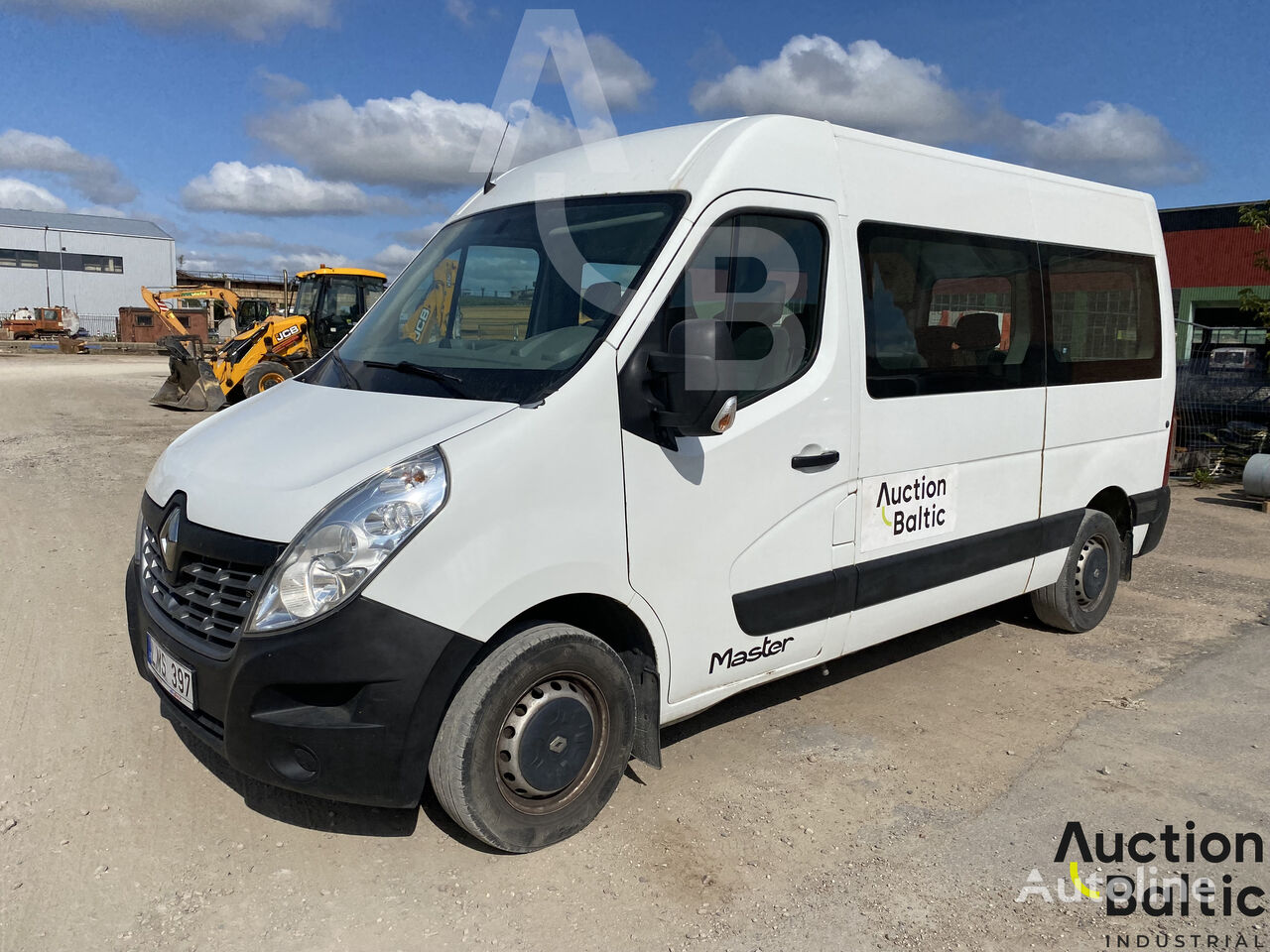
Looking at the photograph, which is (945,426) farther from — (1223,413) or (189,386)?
(189,386)

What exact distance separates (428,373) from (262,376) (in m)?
17.3

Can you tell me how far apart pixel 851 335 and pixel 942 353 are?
2.36 ft

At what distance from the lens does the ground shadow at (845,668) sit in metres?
4.39

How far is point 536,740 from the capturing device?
124 inches

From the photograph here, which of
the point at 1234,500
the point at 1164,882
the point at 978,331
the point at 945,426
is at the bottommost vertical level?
the point at 1164,882

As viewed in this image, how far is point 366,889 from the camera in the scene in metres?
3.07

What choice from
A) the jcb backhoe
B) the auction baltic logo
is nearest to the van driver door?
the auction baltic logo

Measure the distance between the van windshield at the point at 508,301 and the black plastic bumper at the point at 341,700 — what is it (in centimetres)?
86

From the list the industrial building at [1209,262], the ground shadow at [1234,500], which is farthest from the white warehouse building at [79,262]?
the ground shadow at [1234,500]

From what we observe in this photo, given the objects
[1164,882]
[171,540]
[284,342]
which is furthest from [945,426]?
[284,342]

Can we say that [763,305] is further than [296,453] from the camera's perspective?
Yes

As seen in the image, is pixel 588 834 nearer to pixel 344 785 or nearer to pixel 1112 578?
pixel 344 785

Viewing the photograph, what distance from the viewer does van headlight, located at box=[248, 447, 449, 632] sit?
9.02ft

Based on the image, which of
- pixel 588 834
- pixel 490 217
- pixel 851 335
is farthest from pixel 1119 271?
pixel 588 834
